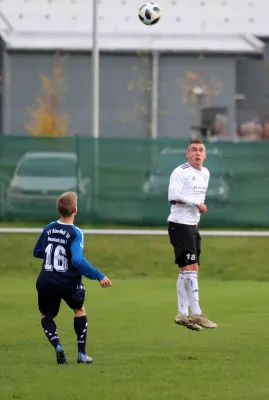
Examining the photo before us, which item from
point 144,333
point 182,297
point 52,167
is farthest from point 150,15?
point 144,333

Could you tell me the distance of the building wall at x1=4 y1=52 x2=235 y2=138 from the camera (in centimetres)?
5125

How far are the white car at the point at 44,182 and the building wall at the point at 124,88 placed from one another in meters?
25.2

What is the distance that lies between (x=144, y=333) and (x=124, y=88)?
39174mm

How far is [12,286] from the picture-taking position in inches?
748

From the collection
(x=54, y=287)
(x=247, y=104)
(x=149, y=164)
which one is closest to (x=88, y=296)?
(x=54, y=287)

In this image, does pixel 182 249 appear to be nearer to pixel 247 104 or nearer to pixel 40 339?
pixel 40 339

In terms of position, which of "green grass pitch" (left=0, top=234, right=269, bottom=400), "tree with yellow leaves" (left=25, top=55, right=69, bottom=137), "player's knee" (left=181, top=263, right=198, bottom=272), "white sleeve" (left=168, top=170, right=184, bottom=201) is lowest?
"green grass pitch" (left=0, top=234, right=269, bottom=400)

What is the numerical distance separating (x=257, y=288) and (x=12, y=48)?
111ft

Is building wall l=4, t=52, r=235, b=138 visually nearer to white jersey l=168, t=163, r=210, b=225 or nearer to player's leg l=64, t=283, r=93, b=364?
white jersey l=168, t=163, r=210, b=225

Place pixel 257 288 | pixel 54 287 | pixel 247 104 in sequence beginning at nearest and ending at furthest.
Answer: pixel 54 287 < pixel 257 288 < pixel 247 104

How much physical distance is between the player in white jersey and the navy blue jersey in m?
2.95

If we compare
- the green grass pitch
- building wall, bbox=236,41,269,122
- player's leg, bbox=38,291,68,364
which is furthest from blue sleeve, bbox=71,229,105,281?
building wall, bbox=236,41,269,122

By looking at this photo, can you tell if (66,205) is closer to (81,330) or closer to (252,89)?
(81,330)

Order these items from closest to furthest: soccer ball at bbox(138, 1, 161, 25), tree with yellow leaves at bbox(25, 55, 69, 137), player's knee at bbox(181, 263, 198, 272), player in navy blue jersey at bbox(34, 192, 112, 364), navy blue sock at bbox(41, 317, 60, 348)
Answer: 1. player in navy blue jersey at bbox(34, 192, 112, 364)
2. navy blue sock at bbox(41, 317, 60, 348)
3. player's knee at bbox(181, 263, 198, 272)
4. soccer ball at bbox(138, 1, 161, 25)
5. tree with yellow leaves at bbox(25, 55, 69, 137)
